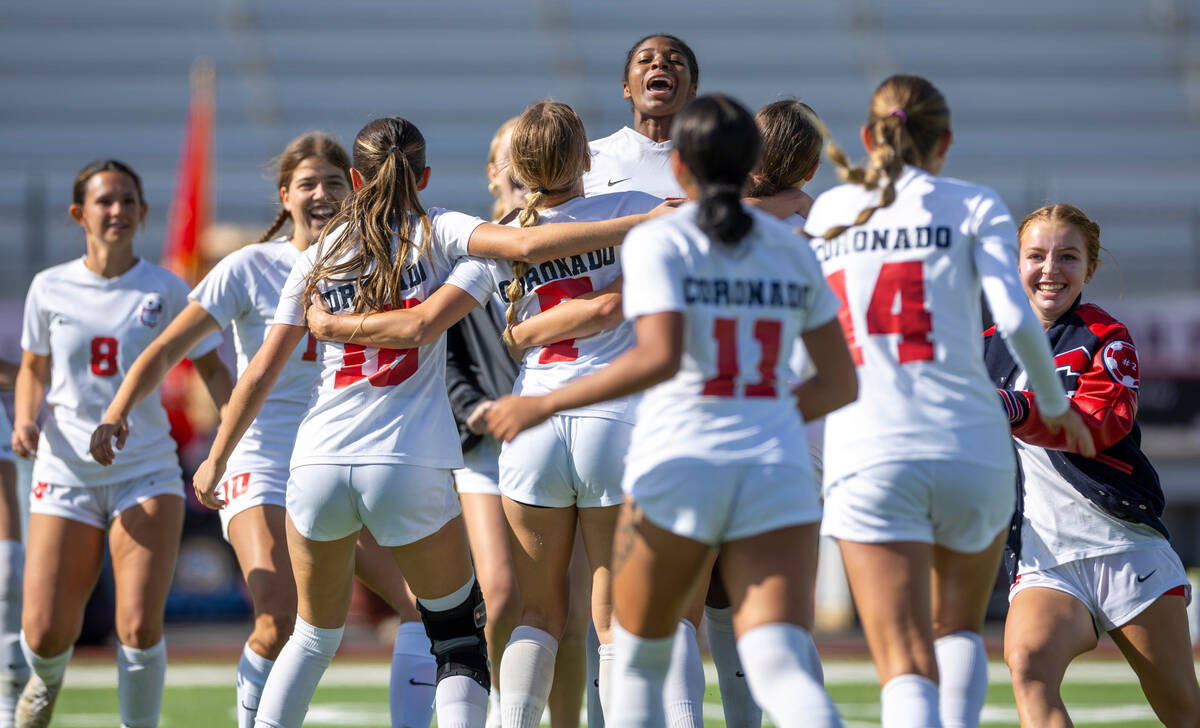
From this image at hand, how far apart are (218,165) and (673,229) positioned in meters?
17.3

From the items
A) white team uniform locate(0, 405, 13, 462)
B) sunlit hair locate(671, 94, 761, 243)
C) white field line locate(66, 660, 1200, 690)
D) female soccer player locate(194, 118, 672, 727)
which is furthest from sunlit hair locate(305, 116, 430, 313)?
white field line locate(66, 660, 1200, 690)

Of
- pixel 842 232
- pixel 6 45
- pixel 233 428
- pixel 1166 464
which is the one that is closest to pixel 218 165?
pixel 6 45

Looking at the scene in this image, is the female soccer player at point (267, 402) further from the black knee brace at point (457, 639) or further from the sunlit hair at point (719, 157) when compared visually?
the sunlit hair at point (719, 157)

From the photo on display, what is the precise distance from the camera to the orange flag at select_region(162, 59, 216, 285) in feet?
48.7

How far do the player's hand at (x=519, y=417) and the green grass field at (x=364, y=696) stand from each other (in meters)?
3.70

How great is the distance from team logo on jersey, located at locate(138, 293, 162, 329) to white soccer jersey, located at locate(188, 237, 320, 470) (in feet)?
1.68

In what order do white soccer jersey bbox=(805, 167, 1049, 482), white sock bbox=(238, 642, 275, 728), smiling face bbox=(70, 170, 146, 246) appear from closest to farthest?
1. white soccer jersey bbox=(805, 167, 1049, 482)
2. white sock bbox=(238, 642, 275, 728)
3. smiling face bbox=(70, 170, 146, 246)

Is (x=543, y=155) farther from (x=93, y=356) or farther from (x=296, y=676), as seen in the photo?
(x=93, y=356)

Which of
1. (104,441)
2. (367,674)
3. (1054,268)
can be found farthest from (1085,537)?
(367,674)

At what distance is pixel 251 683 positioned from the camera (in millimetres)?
4641

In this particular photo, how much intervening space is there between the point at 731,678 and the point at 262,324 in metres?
2.11

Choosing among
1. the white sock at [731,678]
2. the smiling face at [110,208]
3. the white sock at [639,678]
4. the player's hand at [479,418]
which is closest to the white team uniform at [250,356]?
the smiling face at [110,208]

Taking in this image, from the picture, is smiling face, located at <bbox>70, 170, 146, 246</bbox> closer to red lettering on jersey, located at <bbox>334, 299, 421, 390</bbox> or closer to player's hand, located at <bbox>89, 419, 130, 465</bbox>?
player's hand, located at <bbox>89, 419, 130, 465</bbox>

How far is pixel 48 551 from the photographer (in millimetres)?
5078
